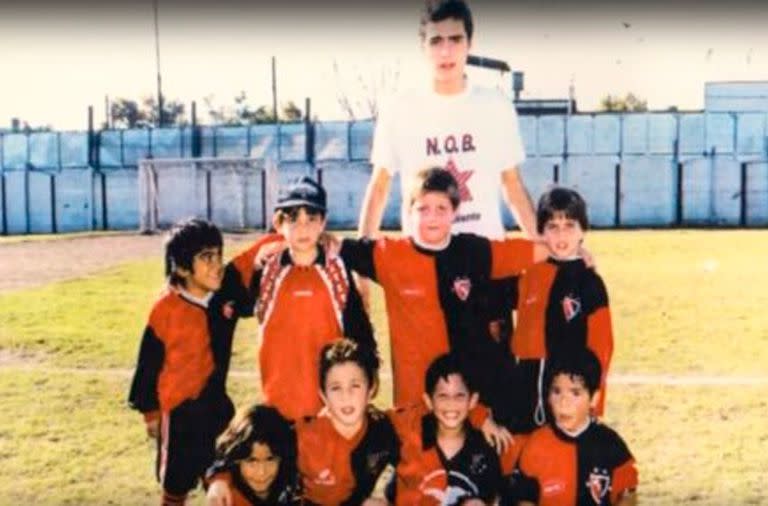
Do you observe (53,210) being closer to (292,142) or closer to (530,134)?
(292,142)

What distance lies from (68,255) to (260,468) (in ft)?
65.9

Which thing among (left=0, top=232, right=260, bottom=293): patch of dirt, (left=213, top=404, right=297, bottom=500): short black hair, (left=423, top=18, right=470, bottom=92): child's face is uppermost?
(left=423, top=18, right=470, bottom=92): child's face

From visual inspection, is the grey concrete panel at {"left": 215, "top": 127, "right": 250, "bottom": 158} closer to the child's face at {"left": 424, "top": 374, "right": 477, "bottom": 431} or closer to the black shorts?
the black shorts

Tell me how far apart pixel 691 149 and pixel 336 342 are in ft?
119

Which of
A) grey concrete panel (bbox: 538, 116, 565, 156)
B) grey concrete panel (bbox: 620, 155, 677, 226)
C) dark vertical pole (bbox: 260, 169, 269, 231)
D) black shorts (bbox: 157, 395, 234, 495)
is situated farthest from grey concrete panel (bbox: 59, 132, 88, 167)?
Answer: black shorts (bbox: 157, 395, 234, 495)

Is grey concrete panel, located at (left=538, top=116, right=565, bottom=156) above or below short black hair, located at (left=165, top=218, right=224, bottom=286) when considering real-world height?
above

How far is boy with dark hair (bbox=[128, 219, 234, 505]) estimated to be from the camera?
4.65m

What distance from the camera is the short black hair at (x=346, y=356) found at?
4.23m

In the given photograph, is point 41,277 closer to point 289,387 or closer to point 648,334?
point 648,334

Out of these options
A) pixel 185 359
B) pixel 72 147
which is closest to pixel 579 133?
pixel 72 147

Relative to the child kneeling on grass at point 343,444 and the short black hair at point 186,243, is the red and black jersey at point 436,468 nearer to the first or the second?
the child kneeling on grass at point 343,444

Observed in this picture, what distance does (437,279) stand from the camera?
4.37m

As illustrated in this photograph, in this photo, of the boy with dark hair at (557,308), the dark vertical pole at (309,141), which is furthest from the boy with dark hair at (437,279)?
the dark vertical pole at (309,141)

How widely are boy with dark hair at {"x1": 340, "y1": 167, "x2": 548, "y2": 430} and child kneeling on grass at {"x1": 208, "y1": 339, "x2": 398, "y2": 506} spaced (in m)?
0.21
